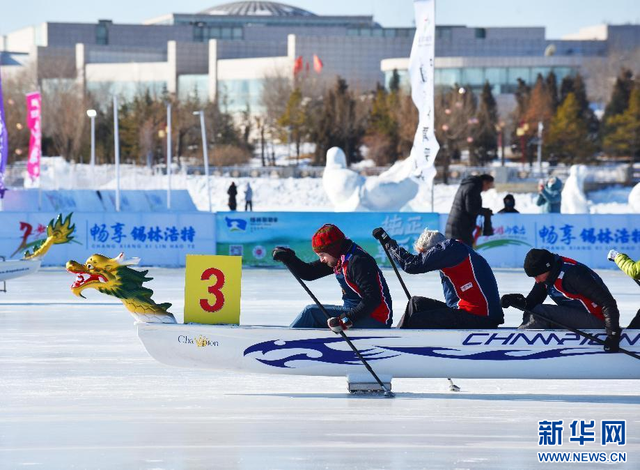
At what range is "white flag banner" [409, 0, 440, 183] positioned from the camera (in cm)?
2262

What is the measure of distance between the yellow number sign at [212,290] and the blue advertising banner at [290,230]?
12.6 meters

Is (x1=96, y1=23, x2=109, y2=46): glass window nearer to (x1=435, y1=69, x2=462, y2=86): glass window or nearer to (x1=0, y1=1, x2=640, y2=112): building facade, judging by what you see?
(x1=0, y1=1, x2=640, y2=112): building facade

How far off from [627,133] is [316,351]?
62.9 metres

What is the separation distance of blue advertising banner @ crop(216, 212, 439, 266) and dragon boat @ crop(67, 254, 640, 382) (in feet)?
41.9

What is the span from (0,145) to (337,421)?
18.6m

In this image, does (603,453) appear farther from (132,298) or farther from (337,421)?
(132,298)

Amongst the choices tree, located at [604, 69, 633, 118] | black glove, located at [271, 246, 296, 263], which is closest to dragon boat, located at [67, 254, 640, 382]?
black glove, located at [271, 246, 296, 263]

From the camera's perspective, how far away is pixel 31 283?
18078mm

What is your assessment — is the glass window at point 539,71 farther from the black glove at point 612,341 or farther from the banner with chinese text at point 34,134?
the black glove at point 612,341

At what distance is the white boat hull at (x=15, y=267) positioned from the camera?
16578 mm

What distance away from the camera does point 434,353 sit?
27.3ft

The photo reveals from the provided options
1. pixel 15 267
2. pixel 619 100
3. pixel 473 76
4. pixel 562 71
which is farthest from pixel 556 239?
pixel 562 71

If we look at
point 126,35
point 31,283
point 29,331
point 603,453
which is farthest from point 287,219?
point 126,35

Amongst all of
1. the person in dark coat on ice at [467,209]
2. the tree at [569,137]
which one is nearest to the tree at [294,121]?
the tree at [569,137]
